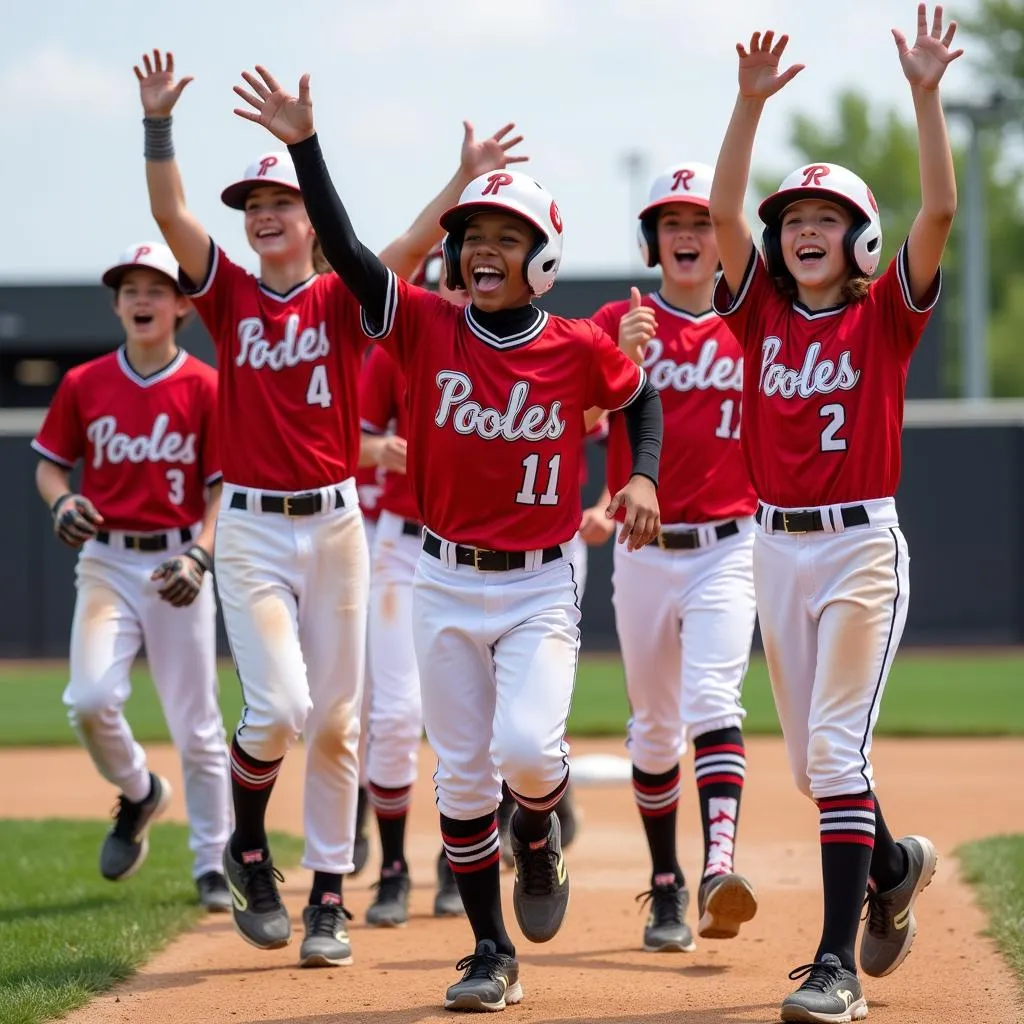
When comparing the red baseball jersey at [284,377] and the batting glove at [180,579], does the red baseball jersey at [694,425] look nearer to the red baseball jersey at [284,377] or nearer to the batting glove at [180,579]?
the red baseball jersey at [284,377]

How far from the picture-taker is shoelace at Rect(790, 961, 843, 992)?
419 cm

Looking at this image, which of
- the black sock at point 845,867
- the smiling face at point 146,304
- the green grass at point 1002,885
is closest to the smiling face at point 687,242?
the smiling face at point 146,304

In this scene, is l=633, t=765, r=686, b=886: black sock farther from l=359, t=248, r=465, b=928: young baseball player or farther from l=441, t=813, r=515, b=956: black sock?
l=441, t=813, r=515, b=956: black sock

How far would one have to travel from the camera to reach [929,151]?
4.39 meters

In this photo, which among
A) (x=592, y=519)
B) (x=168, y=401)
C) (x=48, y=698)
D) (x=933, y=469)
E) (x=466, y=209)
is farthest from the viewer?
(x=933, y=469)

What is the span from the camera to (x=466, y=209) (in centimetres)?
462

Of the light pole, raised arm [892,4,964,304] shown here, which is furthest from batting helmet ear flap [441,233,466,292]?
the light pole

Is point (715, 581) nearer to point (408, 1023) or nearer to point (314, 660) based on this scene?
point (314, 660)

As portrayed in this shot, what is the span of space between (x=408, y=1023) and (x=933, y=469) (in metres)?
15.9

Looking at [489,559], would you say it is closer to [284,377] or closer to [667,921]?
[284,377]

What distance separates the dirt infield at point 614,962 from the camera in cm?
448

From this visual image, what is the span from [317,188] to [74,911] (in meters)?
3.00

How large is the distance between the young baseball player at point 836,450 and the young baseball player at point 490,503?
42cm

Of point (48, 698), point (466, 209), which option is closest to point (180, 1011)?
point (466, 209)
